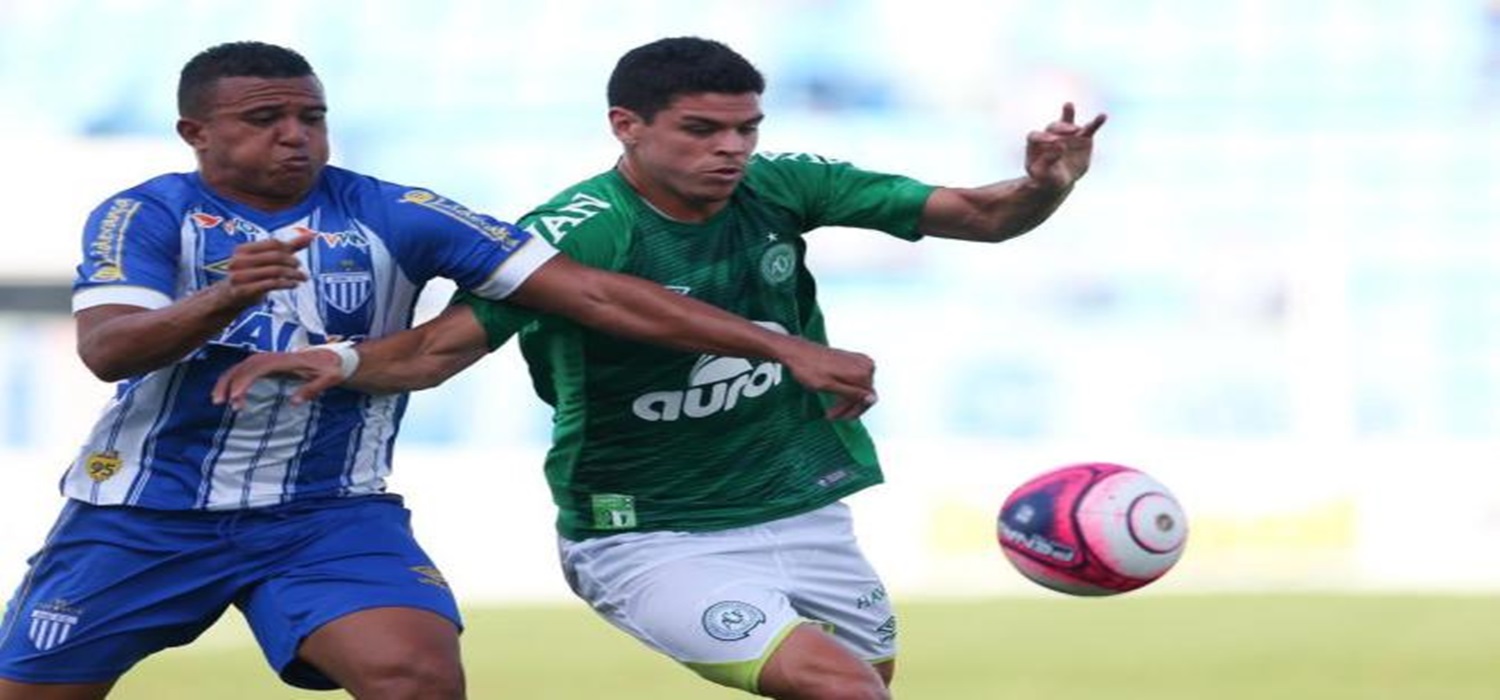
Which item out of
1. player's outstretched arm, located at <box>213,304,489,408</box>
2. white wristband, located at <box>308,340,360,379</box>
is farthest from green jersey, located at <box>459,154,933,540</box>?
white wristband, located at <box>308,340,360,379</box>

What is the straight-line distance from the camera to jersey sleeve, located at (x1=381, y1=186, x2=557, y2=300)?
5848 mm

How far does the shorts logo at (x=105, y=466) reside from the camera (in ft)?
19.4

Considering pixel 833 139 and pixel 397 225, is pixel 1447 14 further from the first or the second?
pixel 397 225

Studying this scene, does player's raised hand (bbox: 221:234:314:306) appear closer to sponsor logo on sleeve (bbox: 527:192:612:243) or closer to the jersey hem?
sponsor logo on sleeve (bbox: 527:192:612:243)

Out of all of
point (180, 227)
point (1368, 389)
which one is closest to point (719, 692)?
point (180, 227)

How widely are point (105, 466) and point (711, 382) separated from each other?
1.50 m

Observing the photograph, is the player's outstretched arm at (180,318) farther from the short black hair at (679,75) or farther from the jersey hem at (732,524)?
the jersey hem at (732,524)

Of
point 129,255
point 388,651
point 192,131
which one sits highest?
point 192,131

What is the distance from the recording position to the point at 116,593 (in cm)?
588

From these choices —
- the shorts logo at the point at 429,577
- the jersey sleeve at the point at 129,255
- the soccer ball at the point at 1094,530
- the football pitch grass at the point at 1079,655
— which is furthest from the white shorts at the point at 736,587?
the football pitch grass at the point at 1079,655

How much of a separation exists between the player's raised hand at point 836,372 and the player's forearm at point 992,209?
1.14 m

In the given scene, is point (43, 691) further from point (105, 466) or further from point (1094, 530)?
point (1094, 530)

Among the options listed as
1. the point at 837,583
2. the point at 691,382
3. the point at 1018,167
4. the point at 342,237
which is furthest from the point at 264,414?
the point at 1018,167

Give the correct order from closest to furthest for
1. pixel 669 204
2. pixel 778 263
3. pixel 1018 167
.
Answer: pixel 669 204 → pixel 778 263 → pixel 1018 167
